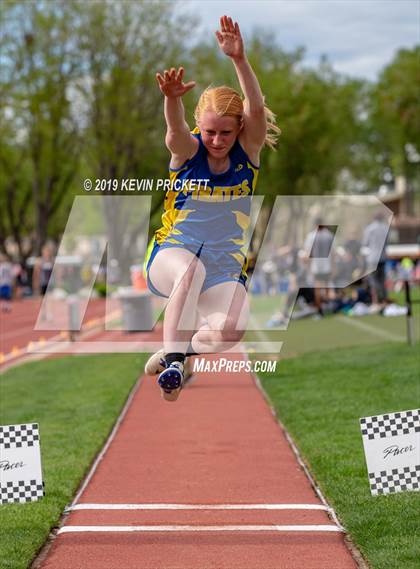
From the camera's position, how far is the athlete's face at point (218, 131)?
564 centimetres

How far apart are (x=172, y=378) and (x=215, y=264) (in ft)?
2.27

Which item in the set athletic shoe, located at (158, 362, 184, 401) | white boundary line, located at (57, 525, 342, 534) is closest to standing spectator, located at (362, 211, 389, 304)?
white boundary line, located at (57, 525, 342, 534)

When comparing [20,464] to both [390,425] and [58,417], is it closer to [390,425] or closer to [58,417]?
[390,425]

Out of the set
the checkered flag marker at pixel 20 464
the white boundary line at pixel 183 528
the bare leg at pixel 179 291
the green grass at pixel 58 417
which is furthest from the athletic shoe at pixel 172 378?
the checkered flag marker at pixel 20 464

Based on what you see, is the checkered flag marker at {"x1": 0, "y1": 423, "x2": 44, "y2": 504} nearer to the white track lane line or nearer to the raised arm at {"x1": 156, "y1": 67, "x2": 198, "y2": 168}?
the white track lane line

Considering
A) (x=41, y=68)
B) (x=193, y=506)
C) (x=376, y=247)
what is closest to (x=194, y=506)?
(x=193, y=506)

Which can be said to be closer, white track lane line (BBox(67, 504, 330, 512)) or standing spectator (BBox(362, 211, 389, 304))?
white track lane line (BBox(67, 504, 330, 512))

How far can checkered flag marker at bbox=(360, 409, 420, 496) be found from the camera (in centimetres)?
747

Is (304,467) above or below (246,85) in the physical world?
below

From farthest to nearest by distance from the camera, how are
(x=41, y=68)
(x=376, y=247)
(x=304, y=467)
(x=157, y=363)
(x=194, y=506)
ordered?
(x=41, y=68) → (x=376, y=247) → (x=304, y=467) → (x=194, y=506) → (x=157, y=363)

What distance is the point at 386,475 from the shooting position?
7.64 meters

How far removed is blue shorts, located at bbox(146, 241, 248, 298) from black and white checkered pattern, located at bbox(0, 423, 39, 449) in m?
1.97

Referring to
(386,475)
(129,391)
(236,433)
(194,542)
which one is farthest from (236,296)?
(129,391)

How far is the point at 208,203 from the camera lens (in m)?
5.84
